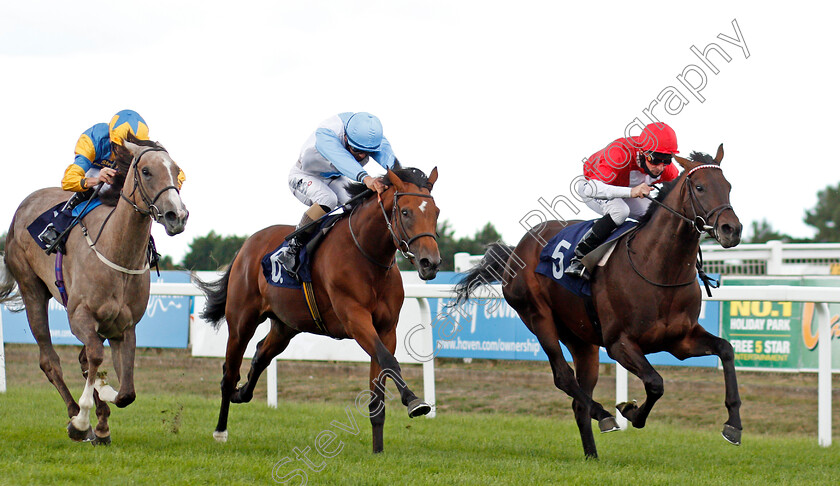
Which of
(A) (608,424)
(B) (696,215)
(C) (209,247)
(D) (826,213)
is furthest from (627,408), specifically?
(D) (826,213)

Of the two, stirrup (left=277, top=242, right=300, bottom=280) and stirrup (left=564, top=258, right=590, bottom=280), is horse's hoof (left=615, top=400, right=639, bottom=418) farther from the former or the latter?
stirrup (left=277, top=242, right=300, bottom=280)

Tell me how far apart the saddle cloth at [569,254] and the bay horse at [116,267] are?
2.36 m

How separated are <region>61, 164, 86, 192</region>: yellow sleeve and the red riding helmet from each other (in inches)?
142

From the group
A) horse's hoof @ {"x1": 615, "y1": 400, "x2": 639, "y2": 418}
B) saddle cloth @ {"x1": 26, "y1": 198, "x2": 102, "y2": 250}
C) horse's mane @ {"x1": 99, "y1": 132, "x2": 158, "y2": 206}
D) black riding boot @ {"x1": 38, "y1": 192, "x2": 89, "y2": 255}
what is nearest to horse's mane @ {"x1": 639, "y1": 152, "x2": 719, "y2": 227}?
horse's hoof @ {"x1": 615, "y1": 400, "x2": 639, "y2": 418}

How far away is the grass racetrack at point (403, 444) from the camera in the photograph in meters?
4.54

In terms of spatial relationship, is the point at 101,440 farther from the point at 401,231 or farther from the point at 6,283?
the point at 401,231

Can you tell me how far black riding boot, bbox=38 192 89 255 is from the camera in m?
5.75

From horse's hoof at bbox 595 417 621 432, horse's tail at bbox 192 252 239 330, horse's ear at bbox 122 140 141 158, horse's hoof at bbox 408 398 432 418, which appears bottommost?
horse's hoof at bbox 595 417 621 432

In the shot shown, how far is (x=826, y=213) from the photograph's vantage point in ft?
146

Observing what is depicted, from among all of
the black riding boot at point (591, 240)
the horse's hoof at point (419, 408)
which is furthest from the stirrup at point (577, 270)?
the horse's hoof at point (419, 408)

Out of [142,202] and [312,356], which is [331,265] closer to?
[142,202]

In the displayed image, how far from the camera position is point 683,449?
6004mm

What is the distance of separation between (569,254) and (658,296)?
82cm

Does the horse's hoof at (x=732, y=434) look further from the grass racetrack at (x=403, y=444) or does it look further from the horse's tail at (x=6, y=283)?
the horse's tail at (x=6, y=283)
